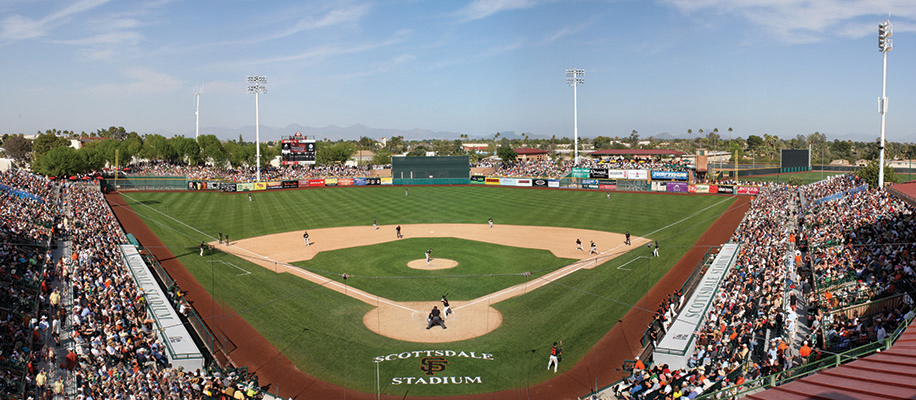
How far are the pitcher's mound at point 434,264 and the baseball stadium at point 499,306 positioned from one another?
0.25m

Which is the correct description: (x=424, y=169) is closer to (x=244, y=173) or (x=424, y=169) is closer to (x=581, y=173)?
(x=581, y=173)

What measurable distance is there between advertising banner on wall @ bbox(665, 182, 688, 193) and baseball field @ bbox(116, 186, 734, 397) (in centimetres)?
999

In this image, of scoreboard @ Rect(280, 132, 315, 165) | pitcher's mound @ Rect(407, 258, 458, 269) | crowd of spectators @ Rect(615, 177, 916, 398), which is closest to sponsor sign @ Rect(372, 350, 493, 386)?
crowd of spectators @ Rect(615, 177, 916, 398)

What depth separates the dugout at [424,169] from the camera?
78.6m

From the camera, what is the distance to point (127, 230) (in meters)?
41.3

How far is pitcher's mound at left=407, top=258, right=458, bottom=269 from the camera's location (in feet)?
101

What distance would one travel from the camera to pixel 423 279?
92.4 ft

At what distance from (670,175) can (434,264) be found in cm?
4550

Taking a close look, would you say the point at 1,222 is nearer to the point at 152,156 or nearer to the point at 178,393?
the point at 178,393

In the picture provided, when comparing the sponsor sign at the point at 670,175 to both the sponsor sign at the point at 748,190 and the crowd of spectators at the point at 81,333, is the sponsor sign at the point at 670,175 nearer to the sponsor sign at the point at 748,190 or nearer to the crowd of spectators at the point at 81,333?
the sponsor sign at the point at 748,190

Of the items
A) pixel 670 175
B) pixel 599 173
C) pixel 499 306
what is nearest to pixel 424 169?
pixel 599 173

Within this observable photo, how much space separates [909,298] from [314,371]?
17.5 meters

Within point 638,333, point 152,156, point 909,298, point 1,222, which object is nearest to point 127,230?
point 1,222

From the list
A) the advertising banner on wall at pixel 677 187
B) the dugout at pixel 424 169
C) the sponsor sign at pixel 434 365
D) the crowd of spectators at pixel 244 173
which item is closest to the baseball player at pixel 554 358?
the sponsor sign at pixel 434 365
